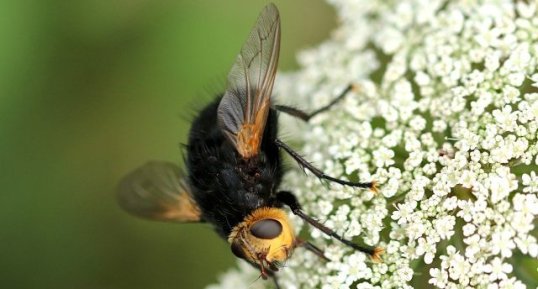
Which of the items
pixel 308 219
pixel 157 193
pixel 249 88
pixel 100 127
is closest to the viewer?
pixel 249 88

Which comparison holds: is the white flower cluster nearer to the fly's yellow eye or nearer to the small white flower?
the small white flower

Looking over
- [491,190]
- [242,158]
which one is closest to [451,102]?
[491,190]

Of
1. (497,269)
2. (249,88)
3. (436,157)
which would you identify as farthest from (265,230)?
(497,269)

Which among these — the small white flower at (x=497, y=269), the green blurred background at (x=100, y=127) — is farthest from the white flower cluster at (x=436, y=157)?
the green blurred background at (x=100, y=127)

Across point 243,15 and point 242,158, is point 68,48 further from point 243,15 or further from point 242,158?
point 242,158

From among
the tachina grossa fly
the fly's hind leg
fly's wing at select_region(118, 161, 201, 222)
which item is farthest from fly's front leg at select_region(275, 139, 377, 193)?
fly's wing at select_region(118, 161, 201, 222)

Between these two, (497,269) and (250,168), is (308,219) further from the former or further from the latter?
(497,269)

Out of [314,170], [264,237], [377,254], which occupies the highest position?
[314,170]
